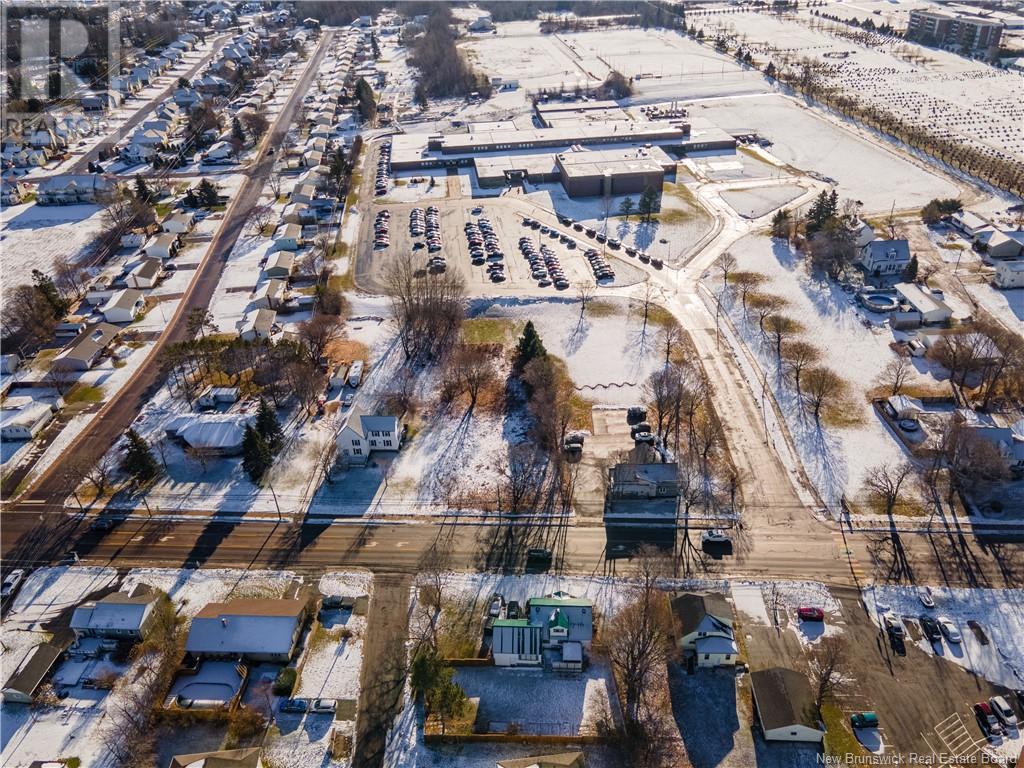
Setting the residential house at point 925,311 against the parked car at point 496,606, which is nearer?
the parked car at point 496,606

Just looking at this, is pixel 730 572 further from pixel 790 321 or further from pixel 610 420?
pixel 790 321

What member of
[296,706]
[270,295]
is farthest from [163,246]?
[296,706]

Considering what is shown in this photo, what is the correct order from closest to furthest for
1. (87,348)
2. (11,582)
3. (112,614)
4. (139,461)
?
(112,614)
(11,582)
(139,461)
(87,348)

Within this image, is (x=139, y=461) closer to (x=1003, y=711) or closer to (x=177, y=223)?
(x=177, y=223)

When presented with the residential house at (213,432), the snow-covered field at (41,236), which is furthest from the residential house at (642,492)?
the snow-covered field at (41,236)

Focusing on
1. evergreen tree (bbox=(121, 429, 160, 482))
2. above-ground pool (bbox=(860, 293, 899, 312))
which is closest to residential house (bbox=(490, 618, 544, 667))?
evergreen tree (bbox=(121, 429, 160, 482))

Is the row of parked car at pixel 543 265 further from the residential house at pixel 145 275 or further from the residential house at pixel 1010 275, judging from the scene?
the residential house at pixel 1010 275

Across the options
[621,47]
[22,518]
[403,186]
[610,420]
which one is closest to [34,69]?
[403,186]
